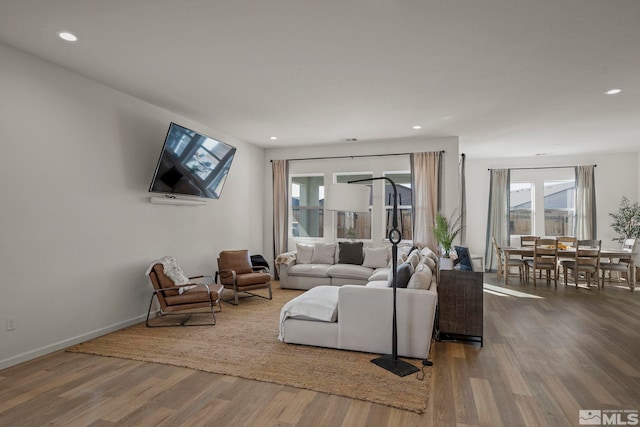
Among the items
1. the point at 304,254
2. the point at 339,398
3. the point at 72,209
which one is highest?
the point at 72,209

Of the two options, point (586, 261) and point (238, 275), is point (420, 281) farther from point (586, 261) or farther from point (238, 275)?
point (586, 261)

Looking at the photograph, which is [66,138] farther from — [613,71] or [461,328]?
[613,71]

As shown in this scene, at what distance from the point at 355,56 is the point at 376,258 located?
152 inches

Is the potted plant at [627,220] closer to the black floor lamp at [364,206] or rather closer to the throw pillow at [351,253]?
the throw pillow at [351,253]

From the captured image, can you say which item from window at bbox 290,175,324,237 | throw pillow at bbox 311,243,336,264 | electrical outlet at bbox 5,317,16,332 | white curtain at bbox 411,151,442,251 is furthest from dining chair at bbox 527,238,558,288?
electrical outlet at bbox 5,317,16,332

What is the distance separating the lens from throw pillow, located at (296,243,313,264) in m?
6.79

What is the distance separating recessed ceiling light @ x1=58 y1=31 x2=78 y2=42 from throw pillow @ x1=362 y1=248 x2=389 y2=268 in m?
5.01

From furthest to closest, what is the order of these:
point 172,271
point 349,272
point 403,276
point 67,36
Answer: point 349,272 < point 172,271 < point 403,276 < point 67,36

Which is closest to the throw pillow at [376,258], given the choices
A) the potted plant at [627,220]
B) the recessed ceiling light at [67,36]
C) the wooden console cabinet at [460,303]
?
the wooden console cabinet at [460,303]

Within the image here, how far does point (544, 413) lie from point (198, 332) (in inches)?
130

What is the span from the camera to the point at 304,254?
6.82 metres

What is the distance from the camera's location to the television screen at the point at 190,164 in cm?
445

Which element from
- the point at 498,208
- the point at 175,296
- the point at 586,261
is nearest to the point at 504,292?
the point at 586,261

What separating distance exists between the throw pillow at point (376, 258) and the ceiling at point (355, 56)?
2.24 m
